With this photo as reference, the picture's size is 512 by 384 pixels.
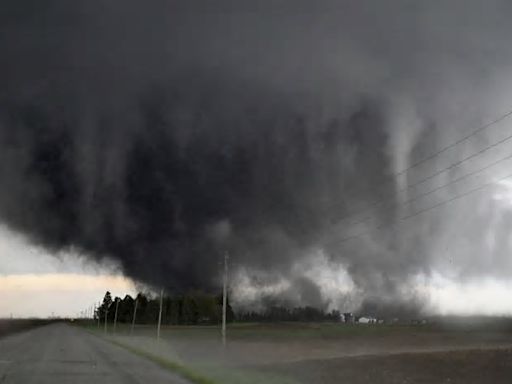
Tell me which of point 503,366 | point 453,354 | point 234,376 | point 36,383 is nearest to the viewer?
point 36,383

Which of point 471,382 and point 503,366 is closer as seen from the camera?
point 471,382

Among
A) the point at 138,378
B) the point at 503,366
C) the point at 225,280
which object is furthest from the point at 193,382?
the point at 225,280

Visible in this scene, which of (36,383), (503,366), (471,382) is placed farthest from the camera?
(503,366)

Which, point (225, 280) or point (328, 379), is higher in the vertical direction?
point (225, 280)

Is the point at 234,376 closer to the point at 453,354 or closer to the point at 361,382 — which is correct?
the point at 361,382

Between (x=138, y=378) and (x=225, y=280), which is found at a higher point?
(x=225, y=280)

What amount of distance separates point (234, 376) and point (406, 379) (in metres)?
10.3

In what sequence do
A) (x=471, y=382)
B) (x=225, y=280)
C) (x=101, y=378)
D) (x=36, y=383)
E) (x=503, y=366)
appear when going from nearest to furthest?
(x=36, y=383) → (x=101, y=378) → (x=471, y=382) → (x=503, y=366) → (x=225, y=280)

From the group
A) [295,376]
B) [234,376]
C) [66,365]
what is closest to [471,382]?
[295,376]

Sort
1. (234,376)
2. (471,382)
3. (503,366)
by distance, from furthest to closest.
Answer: (503,366) → (471,382) → (234,376)

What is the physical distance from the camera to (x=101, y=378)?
1074 inches

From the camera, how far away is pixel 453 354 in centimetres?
4741

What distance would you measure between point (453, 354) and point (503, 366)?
696cm

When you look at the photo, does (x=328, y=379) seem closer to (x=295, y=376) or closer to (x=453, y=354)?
(x=295, y=376)
